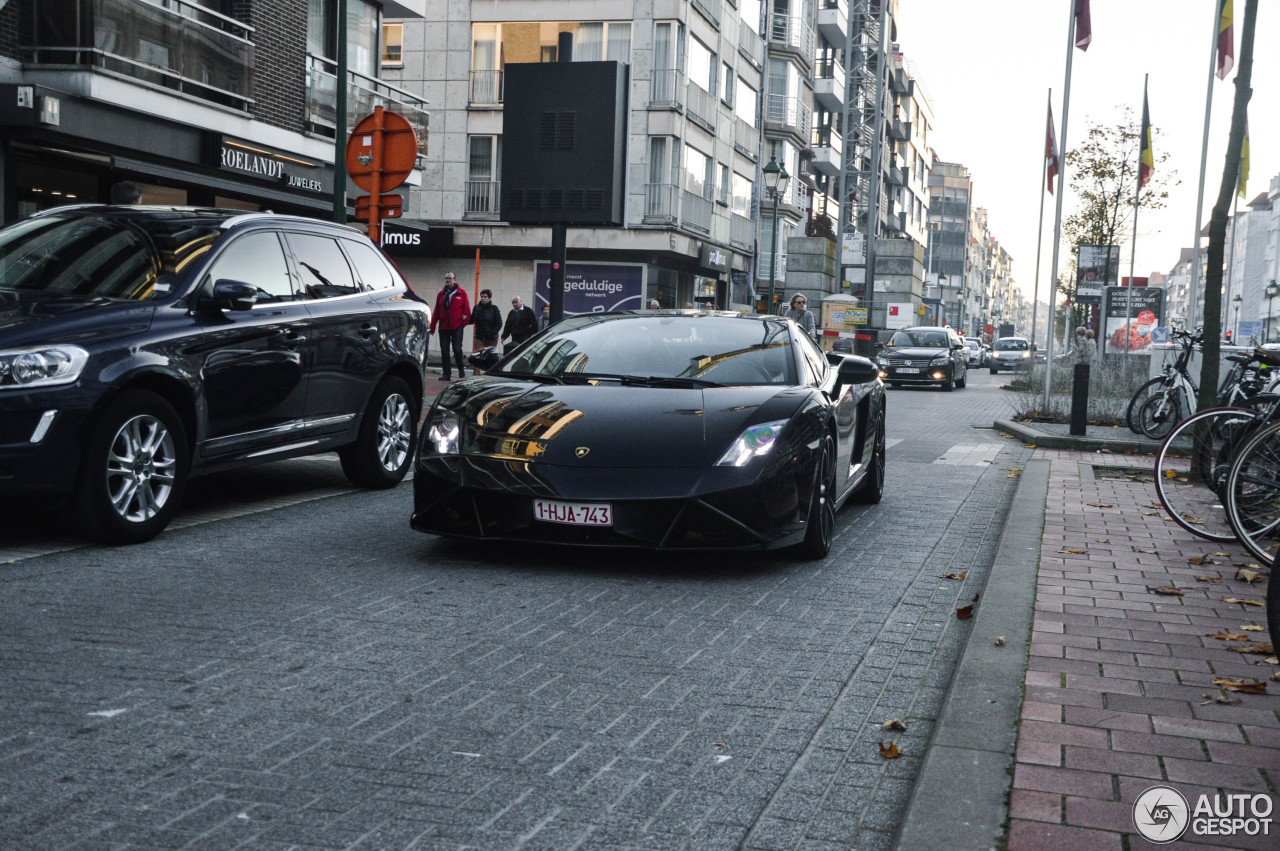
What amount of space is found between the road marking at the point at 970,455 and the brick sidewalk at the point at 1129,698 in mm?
5735

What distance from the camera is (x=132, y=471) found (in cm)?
674

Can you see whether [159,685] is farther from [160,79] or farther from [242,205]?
[242,205]

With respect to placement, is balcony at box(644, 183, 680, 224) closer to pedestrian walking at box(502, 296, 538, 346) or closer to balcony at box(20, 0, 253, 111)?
pedestrian walking at box(502, 296, 538, 346)

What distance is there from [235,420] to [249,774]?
14.6 feet

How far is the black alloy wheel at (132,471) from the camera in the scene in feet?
21.2

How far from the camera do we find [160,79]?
1883 cm

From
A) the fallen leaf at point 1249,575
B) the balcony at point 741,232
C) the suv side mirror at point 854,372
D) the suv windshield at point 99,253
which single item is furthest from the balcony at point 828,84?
the fallen leaf at point 1249,575

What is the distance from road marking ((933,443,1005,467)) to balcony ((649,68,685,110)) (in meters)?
24.7

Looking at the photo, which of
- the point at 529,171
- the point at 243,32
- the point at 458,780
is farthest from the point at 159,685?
the point at 243,32

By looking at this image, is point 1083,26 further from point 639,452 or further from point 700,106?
point 700,106

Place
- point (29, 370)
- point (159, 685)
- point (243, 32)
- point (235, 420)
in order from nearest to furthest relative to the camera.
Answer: point (159, 685) → point (29, 370) → point (235, 420) → point (243, 32)

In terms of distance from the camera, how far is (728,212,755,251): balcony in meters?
46.2

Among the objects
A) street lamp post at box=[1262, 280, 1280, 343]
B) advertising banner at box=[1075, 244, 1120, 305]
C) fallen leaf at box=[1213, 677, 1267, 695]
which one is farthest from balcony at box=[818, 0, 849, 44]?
fallen leaf at box=[1213, 677, 1267, 695]

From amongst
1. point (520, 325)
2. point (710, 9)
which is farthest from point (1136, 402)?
point (710, 9)
